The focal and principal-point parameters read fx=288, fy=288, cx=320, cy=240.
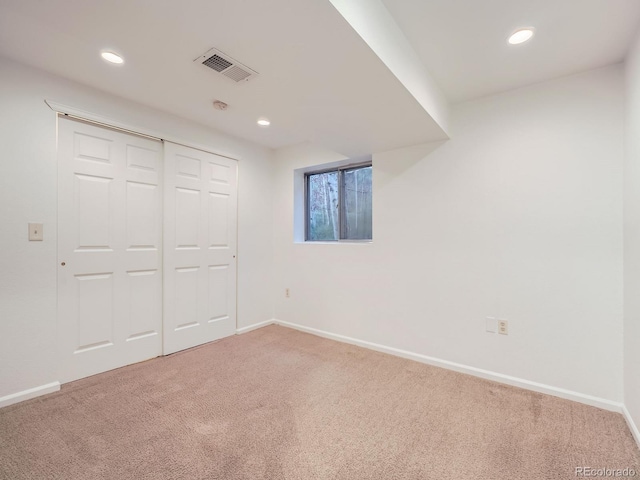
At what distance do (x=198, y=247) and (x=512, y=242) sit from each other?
9.44ft

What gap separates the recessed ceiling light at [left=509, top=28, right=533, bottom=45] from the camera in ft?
5.44

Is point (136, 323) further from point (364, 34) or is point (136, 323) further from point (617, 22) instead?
point (617, 22)

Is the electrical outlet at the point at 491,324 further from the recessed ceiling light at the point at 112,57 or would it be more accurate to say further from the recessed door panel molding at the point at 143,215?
the recessed ceiling light at the point at 112,57

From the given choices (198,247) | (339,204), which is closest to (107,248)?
(198,247)

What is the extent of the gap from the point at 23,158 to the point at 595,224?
12.9 ft

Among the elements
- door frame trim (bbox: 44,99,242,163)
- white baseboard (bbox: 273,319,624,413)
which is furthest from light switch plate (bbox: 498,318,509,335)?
door frame trim (bbox: 44,99,242,163)

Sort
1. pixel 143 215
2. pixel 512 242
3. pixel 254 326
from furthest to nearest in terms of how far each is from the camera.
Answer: pixel 254 326 < pixel 143 215 < pixel 512 242

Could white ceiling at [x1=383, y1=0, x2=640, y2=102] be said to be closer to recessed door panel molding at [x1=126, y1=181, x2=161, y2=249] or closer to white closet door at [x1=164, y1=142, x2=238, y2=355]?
white closet door at [x1=164, y1=142, x2=238, y2=355]

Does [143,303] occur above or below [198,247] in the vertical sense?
below

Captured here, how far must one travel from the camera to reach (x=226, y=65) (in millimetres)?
1693

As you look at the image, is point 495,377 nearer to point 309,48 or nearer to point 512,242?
point 512,242

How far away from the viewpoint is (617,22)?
1.58 m

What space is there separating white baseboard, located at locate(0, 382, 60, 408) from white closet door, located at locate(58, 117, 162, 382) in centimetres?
10

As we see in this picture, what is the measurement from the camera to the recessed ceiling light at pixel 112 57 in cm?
175
